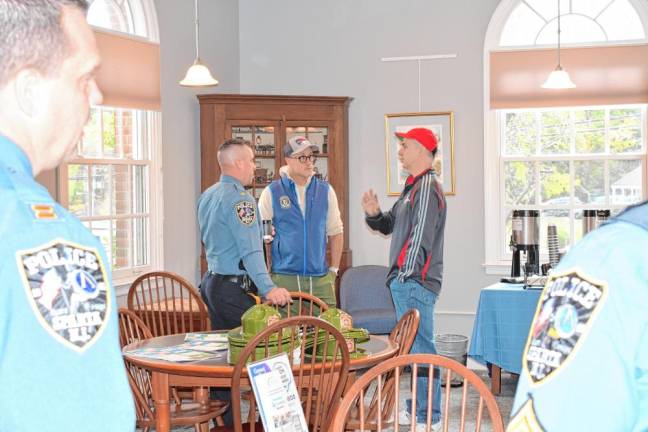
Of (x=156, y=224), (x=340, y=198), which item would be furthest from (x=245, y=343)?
(x=340, y=198)

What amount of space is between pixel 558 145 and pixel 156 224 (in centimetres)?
323

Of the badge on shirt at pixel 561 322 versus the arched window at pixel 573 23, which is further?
the arched window at pixel 573 23

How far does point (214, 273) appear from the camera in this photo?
4.34 metres

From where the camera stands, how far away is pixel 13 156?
81cm

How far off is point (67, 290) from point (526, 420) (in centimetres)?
43

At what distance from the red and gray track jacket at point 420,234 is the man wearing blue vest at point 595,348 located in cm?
371

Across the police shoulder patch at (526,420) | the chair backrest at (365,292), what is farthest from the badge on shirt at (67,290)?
the chair backrest at (365,292)

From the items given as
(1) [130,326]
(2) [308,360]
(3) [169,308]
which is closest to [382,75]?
(3) [169,308]

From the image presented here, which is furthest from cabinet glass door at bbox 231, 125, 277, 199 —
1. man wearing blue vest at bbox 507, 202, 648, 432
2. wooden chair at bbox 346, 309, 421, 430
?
man wearing blue vest at bbox 507, 202, 648, 432

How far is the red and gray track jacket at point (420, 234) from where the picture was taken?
454 centimetres

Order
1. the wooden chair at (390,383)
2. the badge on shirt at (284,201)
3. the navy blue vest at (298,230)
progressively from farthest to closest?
1. the badge on shirt at (284,201)
2. the navy blue vest at (298,230)
3. the wooden chair at (390,383)

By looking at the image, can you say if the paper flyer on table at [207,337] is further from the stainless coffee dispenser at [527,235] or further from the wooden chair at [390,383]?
the stainless coffee dispenser at [527,235]

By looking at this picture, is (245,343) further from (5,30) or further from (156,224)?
(156,224)

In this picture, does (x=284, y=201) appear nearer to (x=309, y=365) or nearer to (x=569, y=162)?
(x=309, y=365)
